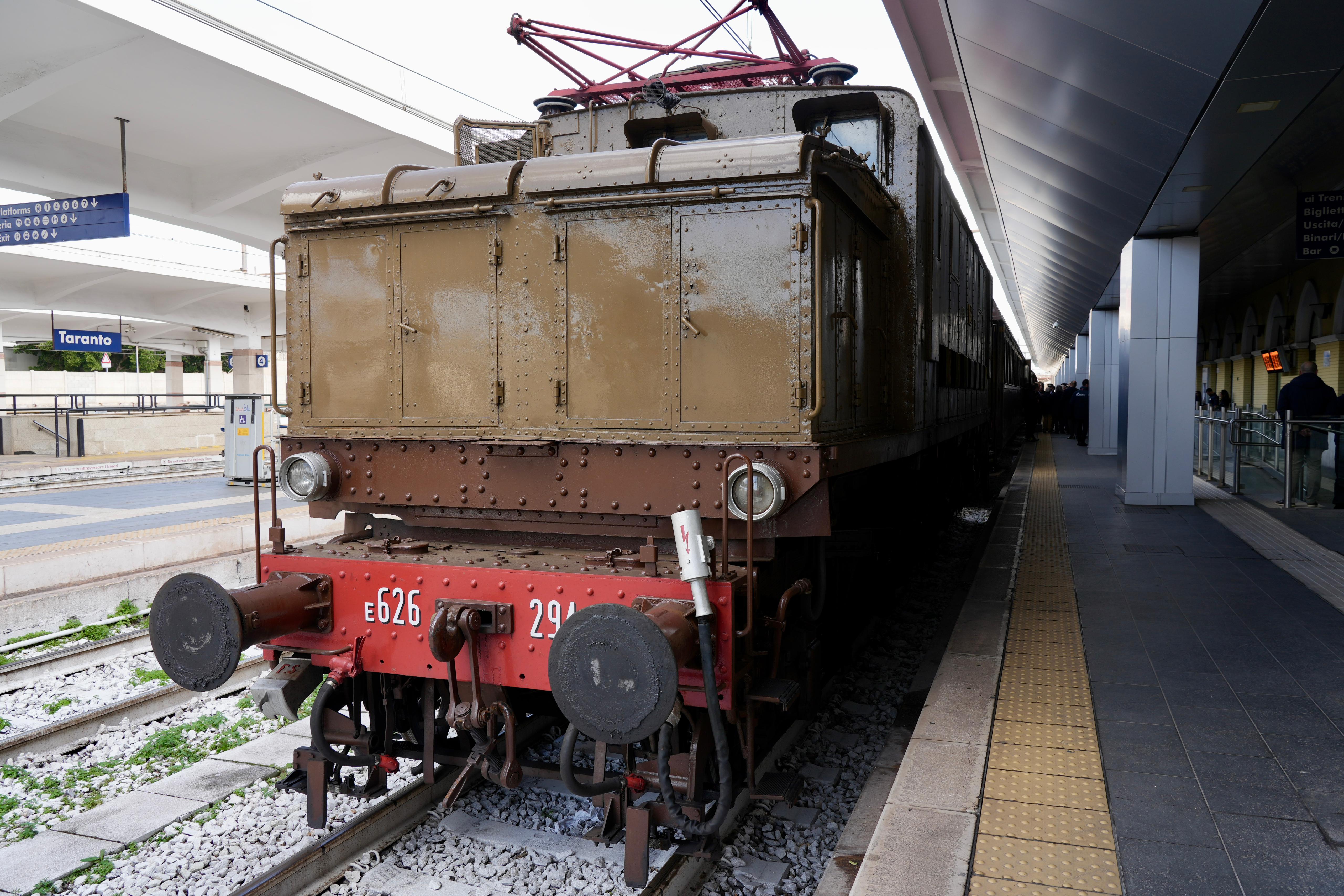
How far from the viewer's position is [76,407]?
3036 cm

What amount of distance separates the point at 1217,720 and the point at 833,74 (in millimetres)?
3953

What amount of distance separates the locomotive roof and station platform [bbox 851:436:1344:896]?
2712 mm

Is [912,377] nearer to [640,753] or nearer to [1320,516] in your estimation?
[640,753]

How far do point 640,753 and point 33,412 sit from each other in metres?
29.8

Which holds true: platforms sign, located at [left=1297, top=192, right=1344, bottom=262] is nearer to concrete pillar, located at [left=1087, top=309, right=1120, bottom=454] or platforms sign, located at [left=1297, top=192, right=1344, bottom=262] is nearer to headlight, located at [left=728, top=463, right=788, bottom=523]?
headlight, located at [left=728, top=463, right=788, bottom=523]

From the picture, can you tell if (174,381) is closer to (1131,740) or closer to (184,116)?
(184,116)

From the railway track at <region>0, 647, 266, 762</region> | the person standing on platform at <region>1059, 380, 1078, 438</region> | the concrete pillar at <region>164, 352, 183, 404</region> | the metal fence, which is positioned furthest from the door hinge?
the concrete pillar at <region>164, 352, 183, 404</region>

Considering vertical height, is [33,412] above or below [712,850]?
above

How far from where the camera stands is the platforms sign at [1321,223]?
10711mm

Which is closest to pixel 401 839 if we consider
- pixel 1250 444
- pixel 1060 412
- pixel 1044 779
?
pixel 1044 779

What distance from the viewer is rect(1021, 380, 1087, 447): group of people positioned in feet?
94.7

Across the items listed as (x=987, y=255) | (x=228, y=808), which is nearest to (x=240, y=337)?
(x=987, y=255)

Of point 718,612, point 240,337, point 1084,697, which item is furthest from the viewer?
point 240,337

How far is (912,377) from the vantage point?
5.55 metres
